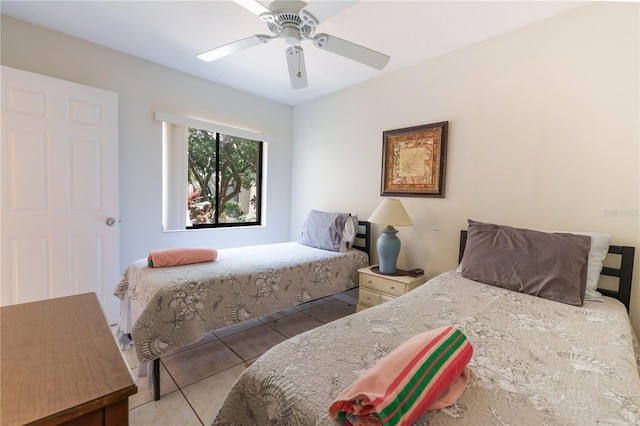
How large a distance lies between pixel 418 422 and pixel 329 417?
0.77 feet

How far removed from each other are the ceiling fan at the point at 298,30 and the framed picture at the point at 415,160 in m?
0.97

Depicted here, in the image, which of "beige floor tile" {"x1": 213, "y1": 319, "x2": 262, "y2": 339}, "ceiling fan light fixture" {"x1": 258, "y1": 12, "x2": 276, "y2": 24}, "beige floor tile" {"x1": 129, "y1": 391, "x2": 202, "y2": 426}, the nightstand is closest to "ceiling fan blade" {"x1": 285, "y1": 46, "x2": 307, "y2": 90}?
"ceiling fan light fixture" {"x1": 258, "y1": 12, "x2": 276, "y2": 24}

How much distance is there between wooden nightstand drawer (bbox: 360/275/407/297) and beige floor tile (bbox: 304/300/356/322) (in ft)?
1.63

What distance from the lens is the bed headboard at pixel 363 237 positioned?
3.16m

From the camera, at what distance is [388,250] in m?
2.62

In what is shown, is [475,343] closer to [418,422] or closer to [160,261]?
[418,422]

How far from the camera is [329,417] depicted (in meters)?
0.78

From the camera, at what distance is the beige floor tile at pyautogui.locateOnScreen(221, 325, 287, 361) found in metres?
2.25

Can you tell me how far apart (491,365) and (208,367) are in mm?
1828

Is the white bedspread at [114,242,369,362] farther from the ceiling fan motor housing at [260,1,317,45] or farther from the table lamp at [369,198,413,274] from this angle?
the ceiling fan motor housing at [260,1,317,45]

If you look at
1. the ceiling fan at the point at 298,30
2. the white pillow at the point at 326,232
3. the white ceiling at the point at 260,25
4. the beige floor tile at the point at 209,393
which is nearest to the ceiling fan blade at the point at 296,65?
the ceiling fan at the point at 298,30

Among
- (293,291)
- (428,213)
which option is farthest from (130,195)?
(428,213)

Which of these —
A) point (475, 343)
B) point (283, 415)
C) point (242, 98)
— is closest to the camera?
point (283, 415)

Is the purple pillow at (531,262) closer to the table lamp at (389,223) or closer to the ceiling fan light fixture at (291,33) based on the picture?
the table lamp at (389,223)
